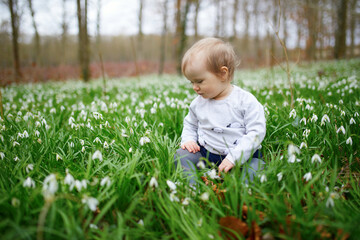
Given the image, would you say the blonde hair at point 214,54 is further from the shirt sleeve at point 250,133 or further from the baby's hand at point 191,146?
the baby's hand at point 191,146

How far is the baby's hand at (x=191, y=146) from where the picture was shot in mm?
2235

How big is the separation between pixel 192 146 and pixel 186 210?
83cm

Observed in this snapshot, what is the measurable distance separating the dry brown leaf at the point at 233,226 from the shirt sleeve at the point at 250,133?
1.85 ft

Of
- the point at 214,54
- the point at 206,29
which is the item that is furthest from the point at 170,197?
the point at 206,29

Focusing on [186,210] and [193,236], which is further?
[186,210]

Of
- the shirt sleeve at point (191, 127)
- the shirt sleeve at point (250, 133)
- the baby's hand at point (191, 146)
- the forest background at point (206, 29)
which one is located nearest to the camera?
the shirt sleeve at point (250, 133)

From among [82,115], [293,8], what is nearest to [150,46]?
[293,8]

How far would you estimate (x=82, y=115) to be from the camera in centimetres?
340

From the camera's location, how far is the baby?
6.25ft

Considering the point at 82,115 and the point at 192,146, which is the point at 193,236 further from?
the point at 82,115

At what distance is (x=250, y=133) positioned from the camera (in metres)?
1.96

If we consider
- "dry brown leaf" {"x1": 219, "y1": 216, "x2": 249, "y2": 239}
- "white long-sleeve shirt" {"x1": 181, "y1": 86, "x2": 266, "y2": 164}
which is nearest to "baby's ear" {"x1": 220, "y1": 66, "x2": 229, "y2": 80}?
"white long-sleeve shirt" {"x1": 181, "y1": 86, "x2": 266, "y2": 164}

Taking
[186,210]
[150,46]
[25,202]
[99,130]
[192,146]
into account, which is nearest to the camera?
[25,202]

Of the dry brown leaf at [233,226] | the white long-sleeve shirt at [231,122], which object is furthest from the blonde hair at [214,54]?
the dry brown leaf at [233,226]
